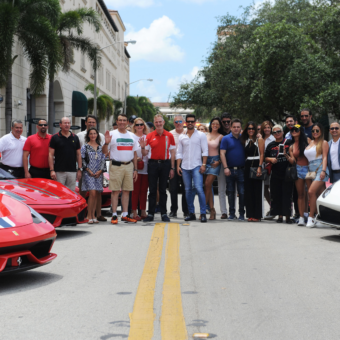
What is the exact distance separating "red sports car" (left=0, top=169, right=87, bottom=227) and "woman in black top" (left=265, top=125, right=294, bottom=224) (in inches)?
146

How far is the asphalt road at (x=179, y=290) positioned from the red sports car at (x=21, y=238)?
243 mm

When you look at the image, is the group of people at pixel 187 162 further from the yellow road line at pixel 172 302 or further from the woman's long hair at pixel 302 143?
the yellow road line at pixel 172 302

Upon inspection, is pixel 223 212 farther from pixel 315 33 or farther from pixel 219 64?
pixel 219 64

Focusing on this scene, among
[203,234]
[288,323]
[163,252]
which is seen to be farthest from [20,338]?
[203,234]

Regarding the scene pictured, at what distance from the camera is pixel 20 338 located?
11.6ft

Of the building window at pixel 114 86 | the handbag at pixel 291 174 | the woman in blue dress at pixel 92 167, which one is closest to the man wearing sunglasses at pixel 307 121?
the handbag at pixel 291 174

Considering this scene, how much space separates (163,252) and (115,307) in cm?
246

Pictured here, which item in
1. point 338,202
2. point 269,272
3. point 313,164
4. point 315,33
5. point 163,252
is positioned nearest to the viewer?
point 269,272

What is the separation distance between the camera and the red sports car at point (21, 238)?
4750 mm

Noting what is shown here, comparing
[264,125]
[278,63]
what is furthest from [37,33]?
[264,125]

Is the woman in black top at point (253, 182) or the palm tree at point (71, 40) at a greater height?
the palm tree at point (71, 40)

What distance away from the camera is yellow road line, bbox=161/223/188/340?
12.1 feet

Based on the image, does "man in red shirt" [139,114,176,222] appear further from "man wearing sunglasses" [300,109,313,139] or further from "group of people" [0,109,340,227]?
"man wearing sunglasses" [300,109,313,139]

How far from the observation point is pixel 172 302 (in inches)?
175
